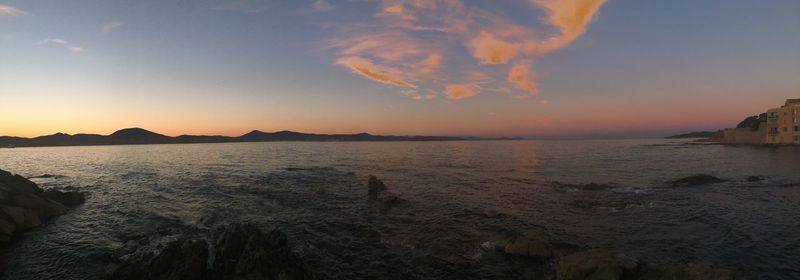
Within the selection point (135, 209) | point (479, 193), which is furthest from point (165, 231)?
point (479, 193)

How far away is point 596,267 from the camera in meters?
12.0

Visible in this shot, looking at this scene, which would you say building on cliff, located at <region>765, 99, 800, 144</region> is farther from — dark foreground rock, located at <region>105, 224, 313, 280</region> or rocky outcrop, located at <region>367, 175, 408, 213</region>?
dark foreground rock, located at <region>105, 224, 313, 280</region>

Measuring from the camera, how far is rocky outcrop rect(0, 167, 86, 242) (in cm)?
1802

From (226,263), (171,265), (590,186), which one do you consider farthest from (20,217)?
(590,186)

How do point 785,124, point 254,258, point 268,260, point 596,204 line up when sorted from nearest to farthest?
point 268,260, point 254,258, point 596,204, point 785,124

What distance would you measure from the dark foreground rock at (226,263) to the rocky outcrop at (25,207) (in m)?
8.67

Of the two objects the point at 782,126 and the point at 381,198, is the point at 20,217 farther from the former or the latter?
the point at 782,126

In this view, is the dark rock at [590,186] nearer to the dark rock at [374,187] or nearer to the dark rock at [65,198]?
the dark rock at [374,187]

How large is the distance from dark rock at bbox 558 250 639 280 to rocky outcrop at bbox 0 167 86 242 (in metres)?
25.4

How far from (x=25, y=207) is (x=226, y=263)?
18192mm

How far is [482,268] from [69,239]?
20.4m

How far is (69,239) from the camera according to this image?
17703mm

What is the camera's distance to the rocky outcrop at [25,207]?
18023 mm

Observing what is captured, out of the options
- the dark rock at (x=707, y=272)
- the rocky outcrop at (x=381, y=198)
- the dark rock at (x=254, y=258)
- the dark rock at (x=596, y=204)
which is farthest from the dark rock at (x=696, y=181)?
the dark rock at (x=254, y=258)
